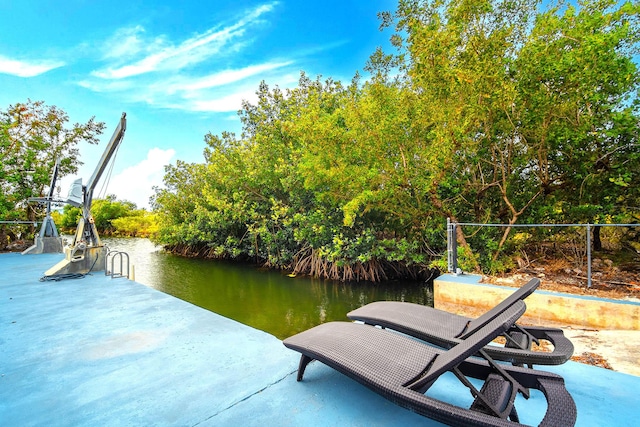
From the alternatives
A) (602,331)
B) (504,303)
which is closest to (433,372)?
(504,303)

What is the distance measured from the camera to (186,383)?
1.99m

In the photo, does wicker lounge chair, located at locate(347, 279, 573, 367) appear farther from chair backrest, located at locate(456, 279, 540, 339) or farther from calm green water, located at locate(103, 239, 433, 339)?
calm green water, located at locate(103, 239, 433, 339)

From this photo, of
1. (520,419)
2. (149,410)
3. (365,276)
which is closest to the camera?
(520,419)

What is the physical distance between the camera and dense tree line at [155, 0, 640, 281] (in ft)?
18.2

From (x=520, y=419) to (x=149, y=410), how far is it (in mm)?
2103

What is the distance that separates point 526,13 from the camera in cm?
749

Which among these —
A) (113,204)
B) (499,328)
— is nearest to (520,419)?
(499,328)

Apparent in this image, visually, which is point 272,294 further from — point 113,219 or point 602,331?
point 113,219

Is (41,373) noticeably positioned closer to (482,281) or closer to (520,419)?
(520,419)

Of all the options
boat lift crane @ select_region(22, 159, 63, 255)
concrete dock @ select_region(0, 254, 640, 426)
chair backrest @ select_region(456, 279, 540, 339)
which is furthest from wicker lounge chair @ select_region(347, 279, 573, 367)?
boat lift crane @ select_region(22, 159, 63, 255)

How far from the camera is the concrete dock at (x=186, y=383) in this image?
5.42 ft

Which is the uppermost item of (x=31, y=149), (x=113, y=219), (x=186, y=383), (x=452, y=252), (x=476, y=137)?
(x=31, y=149)

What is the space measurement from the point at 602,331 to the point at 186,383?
194 inches

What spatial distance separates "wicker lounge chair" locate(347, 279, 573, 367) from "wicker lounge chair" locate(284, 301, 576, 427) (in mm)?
A: 253
